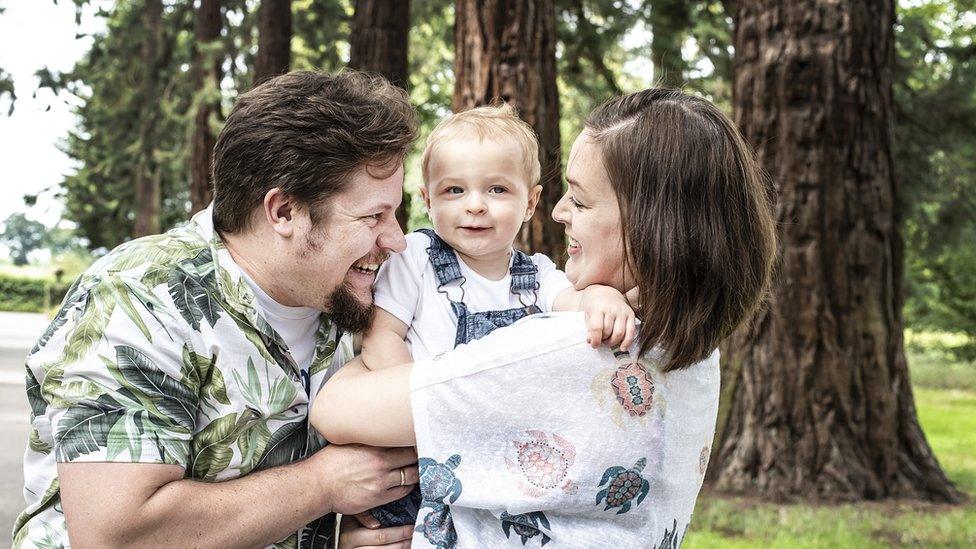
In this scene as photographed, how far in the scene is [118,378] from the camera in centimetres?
206

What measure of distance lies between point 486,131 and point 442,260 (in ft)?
1.23

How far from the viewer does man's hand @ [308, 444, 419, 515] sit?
2240 mm

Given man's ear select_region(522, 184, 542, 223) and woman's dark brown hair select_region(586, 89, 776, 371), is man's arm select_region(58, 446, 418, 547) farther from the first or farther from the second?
man's ear select_region(522, 184, 542, 223)

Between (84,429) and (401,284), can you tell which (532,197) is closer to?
(401,284)

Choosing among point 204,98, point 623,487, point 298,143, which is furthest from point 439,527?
point 204,98

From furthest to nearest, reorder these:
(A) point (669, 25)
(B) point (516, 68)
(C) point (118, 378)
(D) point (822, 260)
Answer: (A) point (669, 25) → (D) point (822, 260) → (B) point (516, 68) → (C) point (118, 378)

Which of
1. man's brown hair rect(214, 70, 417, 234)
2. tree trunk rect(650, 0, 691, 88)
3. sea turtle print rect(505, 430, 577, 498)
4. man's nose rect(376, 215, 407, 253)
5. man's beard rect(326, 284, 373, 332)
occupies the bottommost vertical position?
sea turtle print rect(505, 430, 577, 498)

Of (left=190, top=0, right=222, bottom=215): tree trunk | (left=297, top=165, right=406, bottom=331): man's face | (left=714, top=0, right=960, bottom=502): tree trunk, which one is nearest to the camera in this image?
(left=297, top=165, right=406, bottom=331): man's face

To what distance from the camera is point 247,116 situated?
2430 millimetres

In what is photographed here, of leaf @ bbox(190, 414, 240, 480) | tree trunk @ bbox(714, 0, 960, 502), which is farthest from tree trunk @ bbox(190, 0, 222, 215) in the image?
leaf @ bbox(190, 414, 240, 480)

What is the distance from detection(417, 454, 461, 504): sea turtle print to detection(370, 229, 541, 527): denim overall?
326 mm

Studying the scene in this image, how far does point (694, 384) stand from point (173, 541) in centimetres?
116

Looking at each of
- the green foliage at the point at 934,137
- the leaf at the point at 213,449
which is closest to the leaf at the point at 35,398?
the leaf at the point at 213,449

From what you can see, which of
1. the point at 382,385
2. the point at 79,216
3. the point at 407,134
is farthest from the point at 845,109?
the point at 79,216
